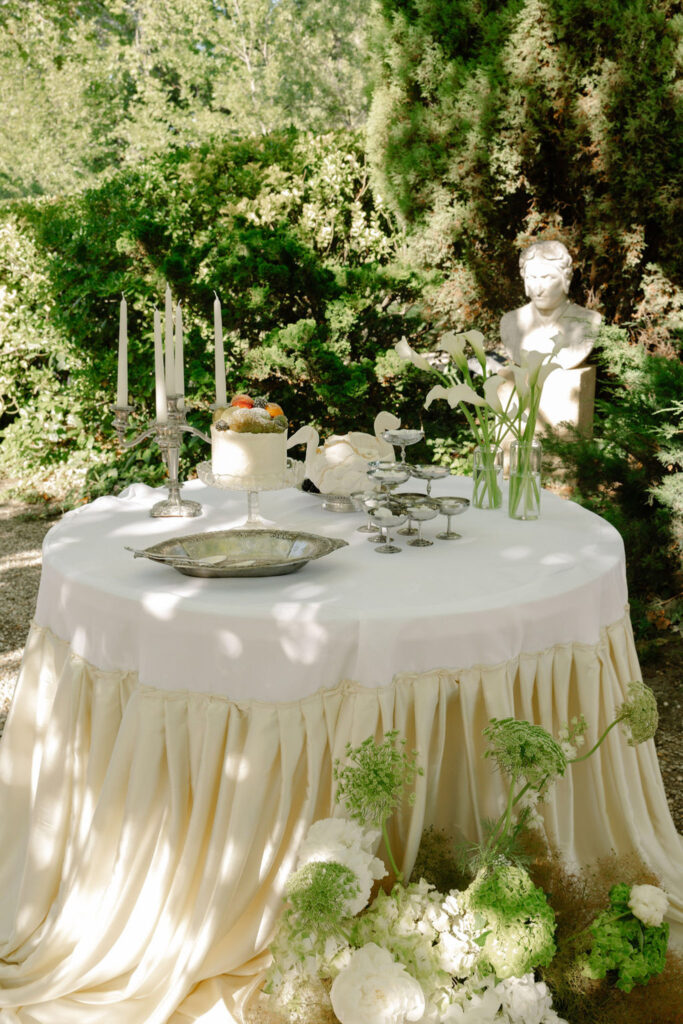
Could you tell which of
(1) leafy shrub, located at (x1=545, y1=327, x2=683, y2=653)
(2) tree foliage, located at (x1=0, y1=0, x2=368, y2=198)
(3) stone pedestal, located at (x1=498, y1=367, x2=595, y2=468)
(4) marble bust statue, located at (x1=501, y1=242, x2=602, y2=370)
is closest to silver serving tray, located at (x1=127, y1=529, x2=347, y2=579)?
(1) leafy shrub, located at (x1=545, y1=327, x2=683, y2=653)

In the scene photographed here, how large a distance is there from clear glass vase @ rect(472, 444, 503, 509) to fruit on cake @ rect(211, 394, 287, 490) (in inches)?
26.6

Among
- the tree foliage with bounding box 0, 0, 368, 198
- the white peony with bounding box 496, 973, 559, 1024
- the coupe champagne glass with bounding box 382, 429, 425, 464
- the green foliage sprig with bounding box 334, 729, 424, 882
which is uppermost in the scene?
the tree foliage with bounding box 0, 0, 368, 198

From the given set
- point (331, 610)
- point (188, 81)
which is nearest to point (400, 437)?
point (331, 610)

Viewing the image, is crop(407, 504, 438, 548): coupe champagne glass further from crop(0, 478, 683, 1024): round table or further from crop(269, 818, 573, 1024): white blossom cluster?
crop(269, 818, 573, 1024): white blossom cluster

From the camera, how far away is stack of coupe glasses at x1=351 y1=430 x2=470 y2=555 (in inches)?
84.6

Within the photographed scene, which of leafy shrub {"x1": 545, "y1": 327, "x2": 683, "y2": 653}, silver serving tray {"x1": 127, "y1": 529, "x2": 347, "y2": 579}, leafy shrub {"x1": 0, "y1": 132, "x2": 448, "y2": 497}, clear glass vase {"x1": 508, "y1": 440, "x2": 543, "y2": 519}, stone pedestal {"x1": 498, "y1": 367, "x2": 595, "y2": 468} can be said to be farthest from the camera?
leafy shrub {"x1": 0, "y1": 132, "x2": 448, "y2": 497}

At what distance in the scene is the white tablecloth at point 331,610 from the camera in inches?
66.8

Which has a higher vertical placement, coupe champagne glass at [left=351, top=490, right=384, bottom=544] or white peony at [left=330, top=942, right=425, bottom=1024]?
coupe champagne glass at [left=351, top=490, right=384, bottom=544]

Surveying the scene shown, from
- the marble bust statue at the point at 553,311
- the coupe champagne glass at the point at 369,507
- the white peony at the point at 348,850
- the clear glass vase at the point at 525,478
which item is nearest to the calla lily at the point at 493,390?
the clear glass vase at the point at 525,478

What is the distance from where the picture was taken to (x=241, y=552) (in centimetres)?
207

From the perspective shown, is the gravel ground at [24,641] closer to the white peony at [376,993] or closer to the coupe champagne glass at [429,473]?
the coupe champagne glass at [429,473]

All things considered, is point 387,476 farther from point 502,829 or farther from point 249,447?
point 502,829

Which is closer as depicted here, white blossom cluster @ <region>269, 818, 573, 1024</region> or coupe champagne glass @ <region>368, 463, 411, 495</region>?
white blossom cluster @ <region>269, 818, 573, 1024</region>

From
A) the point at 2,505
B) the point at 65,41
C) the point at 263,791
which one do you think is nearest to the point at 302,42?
the point at 65,41
